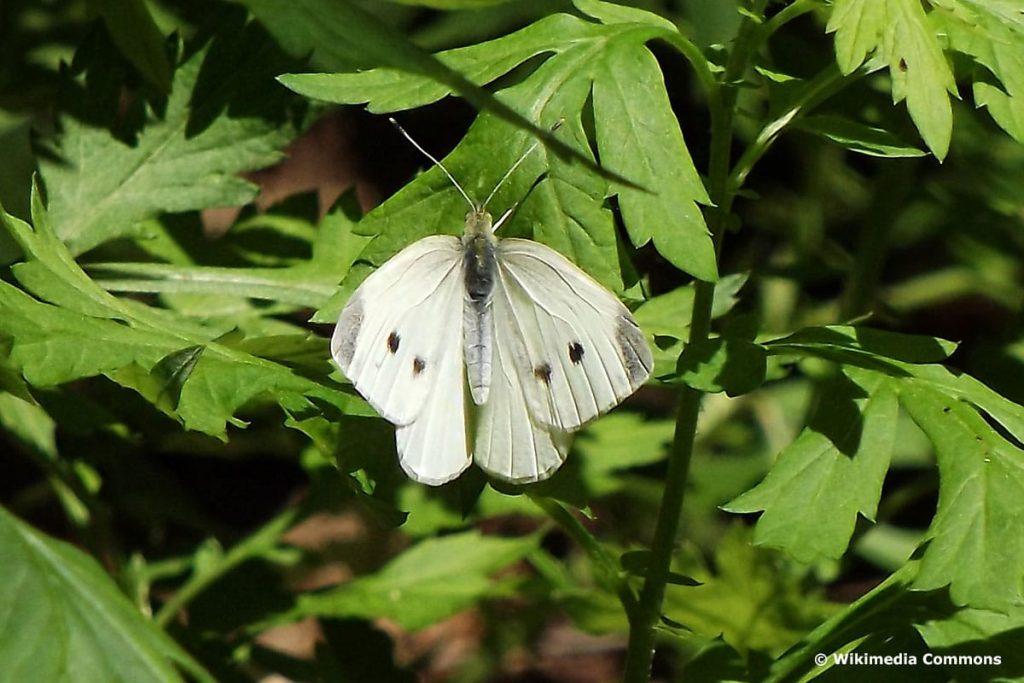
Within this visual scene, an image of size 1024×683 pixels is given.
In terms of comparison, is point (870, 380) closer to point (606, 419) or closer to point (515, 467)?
point (515, 467)

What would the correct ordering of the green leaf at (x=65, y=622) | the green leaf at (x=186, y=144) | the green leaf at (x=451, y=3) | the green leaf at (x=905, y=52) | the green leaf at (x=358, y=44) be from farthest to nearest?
the green leaf at (x=186, y=144) → the green leaf at (x=65, y=622) → the green leaf at (x=905, y=52) → the green leaf at (x=451, y=3) → the green leaf at (x=358, y=44)

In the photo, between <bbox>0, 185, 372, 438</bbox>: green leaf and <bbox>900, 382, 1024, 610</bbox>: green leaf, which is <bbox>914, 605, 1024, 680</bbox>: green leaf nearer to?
<bbox>900, 382, 1024, 610</bbox>: green leaf

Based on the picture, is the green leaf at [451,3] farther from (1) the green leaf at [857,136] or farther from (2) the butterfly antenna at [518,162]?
(1) the green leaf at [857,136]

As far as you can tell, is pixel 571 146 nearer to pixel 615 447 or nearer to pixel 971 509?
pixel 971 509

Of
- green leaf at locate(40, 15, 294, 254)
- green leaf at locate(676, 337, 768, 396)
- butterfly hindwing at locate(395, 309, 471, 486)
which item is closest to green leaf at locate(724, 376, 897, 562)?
green leaf at locate(676, 337, 768, 396)

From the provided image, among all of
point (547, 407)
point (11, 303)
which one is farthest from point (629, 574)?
point (11, 303)

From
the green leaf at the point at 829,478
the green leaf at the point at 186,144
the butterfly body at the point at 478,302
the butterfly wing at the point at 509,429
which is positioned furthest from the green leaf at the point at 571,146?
the green leaf at the point at 186,144
